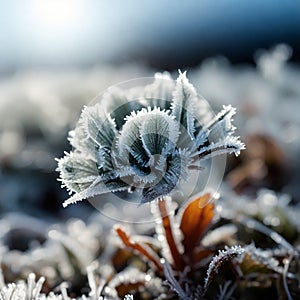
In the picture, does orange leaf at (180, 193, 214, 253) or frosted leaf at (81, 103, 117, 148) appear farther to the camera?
orange leaf at (180, 193, 214, 253)

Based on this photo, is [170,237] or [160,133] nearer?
[160,133]

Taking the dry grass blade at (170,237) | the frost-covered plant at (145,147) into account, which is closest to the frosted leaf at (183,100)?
the frost-covered plant at (145,147)

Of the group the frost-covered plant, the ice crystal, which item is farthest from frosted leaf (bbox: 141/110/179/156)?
the ice crystal

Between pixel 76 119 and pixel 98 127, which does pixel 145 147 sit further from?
pixel 76 119

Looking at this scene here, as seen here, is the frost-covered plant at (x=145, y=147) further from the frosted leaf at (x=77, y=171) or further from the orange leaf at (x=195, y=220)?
the orange leaf at (x=195, y=220)

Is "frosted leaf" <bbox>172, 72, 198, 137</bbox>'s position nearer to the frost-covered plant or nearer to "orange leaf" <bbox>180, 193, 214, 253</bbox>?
the frost-covered plant

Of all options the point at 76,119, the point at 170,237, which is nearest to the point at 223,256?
the point at 170,237
